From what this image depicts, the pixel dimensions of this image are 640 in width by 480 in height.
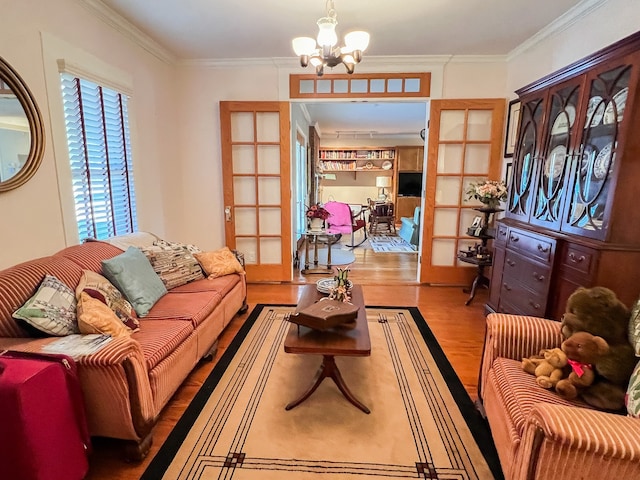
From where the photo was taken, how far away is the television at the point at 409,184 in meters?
9.44

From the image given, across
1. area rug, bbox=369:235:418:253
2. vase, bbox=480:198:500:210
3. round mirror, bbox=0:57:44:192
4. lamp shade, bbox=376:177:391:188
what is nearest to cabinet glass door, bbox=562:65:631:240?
vase, bbox=480:198:500:210

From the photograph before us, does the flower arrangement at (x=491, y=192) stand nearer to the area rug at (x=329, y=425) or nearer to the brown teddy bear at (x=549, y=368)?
the area rug at (x=329, y=425)

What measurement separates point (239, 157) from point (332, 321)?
282 cm

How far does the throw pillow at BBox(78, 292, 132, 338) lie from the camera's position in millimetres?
1684

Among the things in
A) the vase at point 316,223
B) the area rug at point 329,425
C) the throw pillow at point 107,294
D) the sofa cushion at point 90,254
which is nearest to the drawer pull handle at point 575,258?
the area rug at point 329,425

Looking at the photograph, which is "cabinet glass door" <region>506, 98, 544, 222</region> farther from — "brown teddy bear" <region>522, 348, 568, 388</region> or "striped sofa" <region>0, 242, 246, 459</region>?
"striped sofa" <region>0, 242, 246, 459</region>

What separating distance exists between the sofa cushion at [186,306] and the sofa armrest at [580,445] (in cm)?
187

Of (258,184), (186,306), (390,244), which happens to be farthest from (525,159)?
(390,244)

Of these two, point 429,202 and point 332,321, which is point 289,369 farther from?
point 429,202

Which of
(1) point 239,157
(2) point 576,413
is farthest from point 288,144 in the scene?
(2) point 576,413

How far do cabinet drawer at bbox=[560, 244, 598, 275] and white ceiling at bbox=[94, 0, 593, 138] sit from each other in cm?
189

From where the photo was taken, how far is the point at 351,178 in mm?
10062

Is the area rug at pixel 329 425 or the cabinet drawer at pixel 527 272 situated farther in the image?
the cabinet drawer at pixel 527 272

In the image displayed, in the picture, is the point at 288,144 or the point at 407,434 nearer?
the point at 407,434
